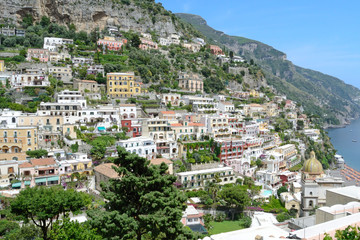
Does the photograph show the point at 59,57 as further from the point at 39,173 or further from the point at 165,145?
the point at 39,173

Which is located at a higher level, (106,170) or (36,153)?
(36,153)

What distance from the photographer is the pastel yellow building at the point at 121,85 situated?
Result: 2162 inches

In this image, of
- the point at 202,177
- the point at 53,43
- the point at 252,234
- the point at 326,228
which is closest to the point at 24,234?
the point at 252,234

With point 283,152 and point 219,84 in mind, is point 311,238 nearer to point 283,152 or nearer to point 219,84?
point 283,152

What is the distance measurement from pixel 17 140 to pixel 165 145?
61.8ft

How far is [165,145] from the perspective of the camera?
42.3 m

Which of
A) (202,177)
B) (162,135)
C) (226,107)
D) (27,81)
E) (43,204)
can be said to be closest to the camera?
(43,204)

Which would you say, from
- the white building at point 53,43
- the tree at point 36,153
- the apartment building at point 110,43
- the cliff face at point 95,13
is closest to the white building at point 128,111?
the tree at point 36,153

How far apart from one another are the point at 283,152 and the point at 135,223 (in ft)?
151

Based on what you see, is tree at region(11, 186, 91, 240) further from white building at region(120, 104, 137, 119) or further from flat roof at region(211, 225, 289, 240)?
white building at region(120, 104, 137, 119)

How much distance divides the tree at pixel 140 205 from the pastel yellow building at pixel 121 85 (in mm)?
43607

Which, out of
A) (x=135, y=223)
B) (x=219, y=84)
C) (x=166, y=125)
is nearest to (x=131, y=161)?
(x=135, y=223)

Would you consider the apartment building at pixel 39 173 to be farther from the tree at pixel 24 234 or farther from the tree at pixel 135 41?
the tree at pixel 135 41

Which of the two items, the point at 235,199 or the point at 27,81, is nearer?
the point at 235,199
